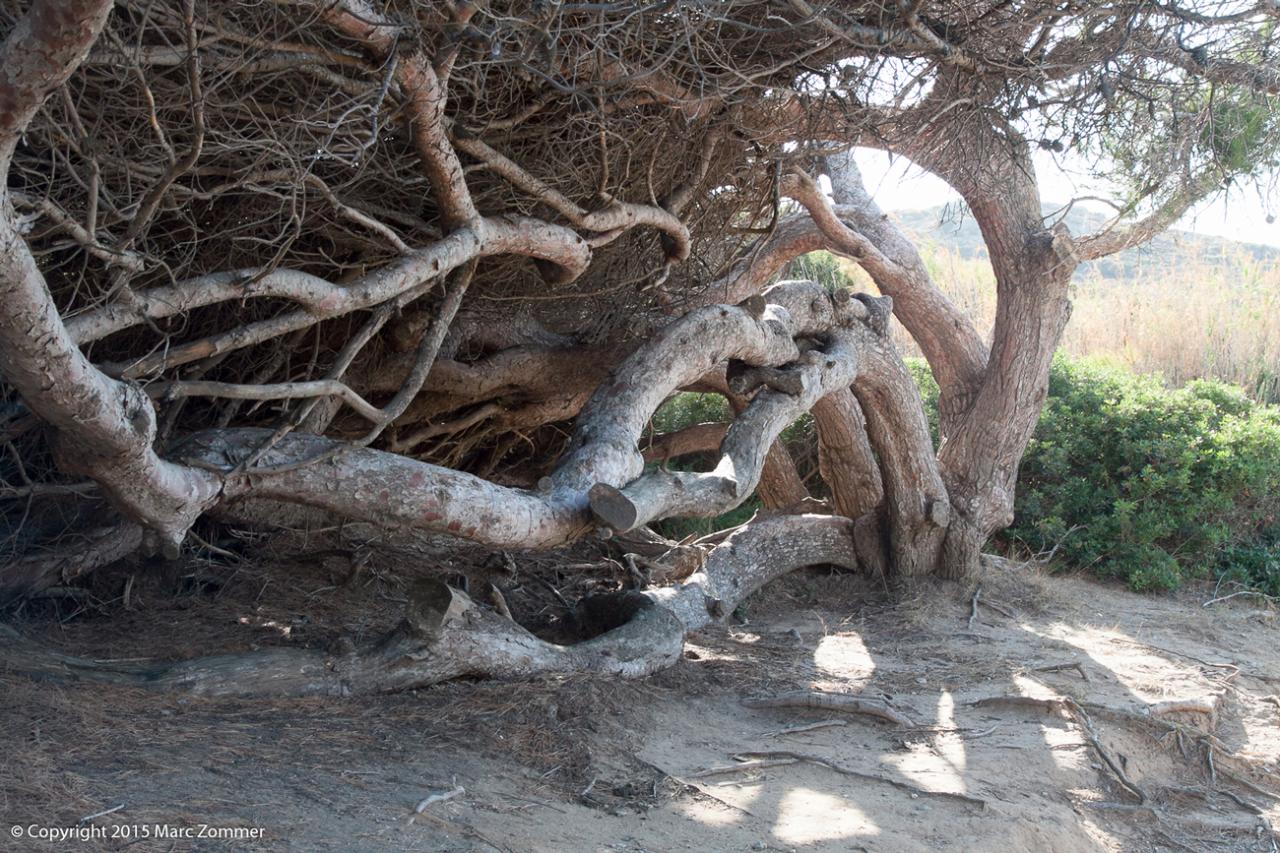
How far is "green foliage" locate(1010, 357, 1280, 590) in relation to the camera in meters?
8.94

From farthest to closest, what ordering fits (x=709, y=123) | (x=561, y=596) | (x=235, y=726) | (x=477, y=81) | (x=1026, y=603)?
(x=1026, y=603) < (x=561, y=596) < (x=709, y=123) < (x=477, y=81) < (x=235, y=726)

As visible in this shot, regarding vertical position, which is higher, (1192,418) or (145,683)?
(1192,418)

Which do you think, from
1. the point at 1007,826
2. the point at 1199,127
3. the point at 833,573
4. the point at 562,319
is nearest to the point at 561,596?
the point at 562,319

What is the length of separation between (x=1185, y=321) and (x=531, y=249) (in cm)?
1022

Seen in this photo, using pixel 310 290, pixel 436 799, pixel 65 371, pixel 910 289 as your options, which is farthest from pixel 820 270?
pixel 65 371

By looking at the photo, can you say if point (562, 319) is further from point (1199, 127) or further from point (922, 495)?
point (1199, 127)

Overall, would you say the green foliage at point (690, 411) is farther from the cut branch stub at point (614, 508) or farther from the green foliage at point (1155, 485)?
the cut branch stub at point (614, 508)

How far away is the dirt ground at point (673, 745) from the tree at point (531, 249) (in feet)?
1.31

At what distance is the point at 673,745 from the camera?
4.52 meters

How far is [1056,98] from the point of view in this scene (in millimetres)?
5750

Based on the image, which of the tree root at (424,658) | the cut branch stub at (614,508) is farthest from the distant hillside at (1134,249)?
the tree root at (424,658)

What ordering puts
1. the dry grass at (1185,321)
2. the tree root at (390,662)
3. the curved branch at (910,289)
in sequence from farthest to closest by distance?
1. the dry grass at (1185,321)
2. the curved branch at (910,289)
3. the tree root at (390,662)

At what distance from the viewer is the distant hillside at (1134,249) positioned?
8.06m

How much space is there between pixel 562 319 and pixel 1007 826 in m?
3.91
